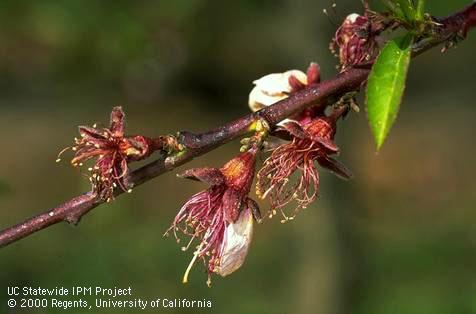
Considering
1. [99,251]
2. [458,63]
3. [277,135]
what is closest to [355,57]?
[277,135]

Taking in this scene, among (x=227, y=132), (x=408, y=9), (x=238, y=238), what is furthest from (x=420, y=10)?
(x=238, y=238)

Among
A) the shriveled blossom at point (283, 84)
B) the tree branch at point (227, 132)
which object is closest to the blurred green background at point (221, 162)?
the tree branch at point (227, 132)

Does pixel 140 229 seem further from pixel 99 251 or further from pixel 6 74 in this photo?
pixel 6 74

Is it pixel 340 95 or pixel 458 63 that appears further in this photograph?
pixel 458 63

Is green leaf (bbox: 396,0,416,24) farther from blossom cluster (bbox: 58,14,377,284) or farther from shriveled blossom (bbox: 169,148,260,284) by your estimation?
shriveled blossom (bbox: 169,148,260,284)

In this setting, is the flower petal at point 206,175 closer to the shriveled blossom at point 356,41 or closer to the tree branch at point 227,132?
the tree branch at point 227,132

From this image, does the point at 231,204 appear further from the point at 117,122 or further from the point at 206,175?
the point at 117,122
